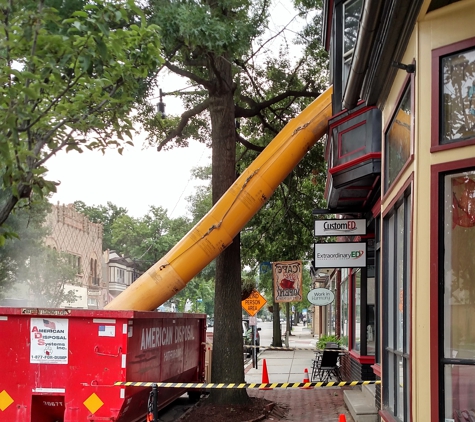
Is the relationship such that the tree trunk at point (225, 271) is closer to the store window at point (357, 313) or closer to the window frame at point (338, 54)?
the store window at point (357, 313)

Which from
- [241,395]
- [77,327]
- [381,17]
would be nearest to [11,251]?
[241,395]

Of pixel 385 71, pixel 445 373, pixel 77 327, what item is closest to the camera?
pixel 445 373

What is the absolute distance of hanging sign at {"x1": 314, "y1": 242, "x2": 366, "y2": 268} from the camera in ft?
39.1

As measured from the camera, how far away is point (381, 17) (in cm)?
551

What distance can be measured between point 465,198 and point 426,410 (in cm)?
150

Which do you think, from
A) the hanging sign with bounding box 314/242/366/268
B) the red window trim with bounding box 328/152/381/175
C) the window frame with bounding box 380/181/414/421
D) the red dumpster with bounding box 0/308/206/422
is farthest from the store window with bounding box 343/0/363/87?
the red dumpster with bounding box 0/308/206/422

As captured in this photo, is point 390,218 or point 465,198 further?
point 390,218

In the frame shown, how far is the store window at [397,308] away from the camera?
5.18m

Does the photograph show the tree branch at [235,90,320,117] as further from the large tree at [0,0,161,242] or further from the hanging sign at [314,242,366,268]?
the large tree at [0,0,161,242]

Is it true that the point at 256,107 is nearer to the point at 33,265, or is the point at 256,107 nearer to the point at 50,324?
the point at 50,324

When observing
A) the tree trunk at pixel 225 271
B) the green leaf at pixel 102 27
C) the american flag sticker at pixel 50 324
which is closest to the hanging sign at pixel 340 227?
the tree trunk at pixel 225 271

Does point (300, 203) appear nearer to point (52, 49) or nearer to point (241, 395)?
point (241, 395)

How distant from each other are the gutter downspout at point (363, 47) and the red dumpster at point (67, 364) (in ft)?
13.5

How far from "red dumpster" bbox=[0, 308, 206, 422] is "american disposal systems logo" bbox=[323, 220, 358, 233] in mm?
4336
